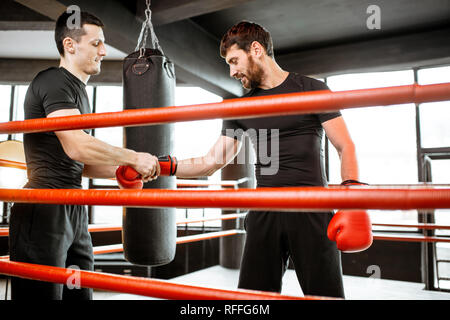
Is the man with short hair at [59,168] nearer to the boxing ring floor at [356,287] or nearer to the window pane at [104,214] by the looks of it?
the boxing ring floor at [356,287]

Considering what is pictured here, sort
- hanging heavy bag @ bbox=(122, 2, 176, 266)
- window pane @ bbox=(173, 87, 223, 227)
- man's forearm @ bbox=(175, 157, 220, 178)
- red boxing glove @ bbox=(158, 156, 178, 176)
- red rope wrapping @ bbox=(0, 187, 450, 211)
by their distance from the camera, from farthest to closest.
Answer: window pane @ bbox=(173, 87, 223, 227) → hanging heavy bag @ bbox=(122, 2, 176, 266) → man's forearm @ bbox=(175, 157, 220, 178) → red boxing glove @ bbox=(158, 156, 178, 176) → red rope wrapping @ bbox=(0, 187, 450, 211)

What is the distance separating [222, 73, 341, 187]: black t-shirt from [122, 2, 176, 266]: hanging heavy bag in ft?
2.51

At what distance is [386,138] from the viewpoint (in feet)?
16.2

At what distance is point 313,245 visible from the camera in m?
1.25

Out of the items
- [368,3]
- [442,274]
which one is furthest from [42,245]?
[442,274]

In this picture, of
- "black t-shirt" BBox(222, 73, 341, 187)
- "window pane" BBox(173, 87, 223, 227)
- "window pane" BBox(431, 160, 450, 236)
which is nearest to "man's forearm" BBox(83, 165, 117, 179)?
"black t-shirt" BBox(222, 73, 341, 187)

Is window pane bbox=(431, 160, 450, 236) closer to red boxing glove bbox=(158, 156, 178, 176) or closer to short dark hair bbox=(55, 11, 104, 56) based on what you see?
red boxing glove bbox=(158, 156, 178, 176)

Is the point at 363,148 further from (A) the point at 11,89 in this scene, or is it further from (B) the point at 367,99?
(A) the point at 11,89

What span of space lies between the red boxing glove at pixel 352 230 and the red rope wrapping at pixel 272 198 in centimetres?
19

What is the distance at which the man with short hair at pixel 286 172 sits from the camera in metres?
1.24

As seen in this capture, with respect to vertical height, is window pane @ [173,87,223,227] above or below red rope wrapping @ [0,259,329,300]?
above

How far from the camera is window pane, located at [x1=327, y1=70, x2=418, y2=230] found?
4.82 metres

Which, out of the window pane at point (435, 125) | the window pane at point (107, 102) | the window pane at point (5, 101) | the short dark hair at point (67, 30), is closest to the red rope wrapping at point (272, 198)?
the short dark hair at point (67, 30)

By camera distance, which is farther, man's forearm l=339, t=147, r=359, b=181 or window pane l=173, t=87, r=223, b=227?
window pane l=173, t=87, r=223, b=227
